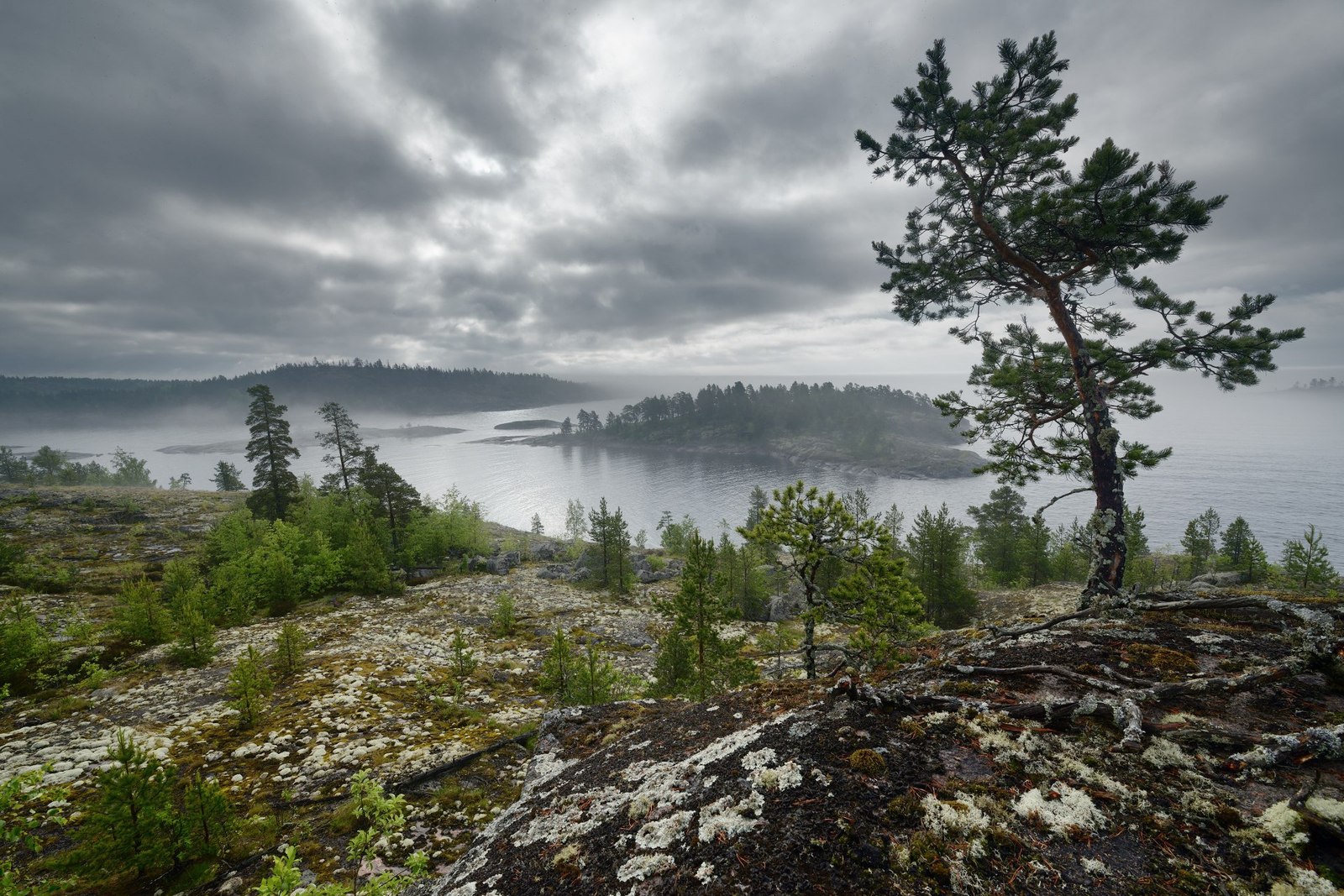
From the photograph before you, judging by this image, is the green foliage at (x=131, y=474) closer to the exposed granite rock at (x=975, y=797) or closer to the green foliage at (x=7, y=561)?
the green foliage at (x=7, y=561)

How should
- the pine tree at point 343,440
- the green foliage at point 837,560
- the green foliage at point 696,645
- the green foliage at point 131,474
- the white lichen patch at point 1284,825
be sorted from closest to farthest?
the white lichen patch at point 1284,825 → the green foliage at point 837,560 → the green foliage at point 696,645 → the pine tree at point 343,440 → the green foliage at point 131,474

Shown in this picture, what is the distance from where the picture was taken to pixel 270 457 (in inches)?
1409

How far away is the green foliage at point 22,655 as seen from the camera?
1395cm

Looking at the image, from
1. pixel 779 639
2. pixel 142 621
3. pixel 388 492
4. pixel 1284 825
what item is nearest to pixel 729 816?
pixel 1284 825

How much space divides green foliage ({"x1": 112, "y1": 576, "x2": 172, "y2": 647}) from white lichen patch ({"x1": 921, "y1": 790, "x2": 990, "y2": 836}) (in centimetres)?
2648

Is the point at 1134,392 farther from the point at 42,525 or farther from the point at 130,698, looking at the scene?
the point at 42,525

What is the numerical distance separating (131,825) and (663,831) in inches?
328

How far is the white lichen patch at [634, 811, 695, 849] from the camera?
12.8 feet

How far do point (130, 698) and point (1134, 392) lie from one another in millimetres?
28102

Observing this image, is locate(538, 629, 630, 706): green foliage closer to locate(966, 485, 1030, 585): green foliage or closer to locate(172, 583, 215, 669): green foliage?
locate(172, 583, 215, 669): green foliage

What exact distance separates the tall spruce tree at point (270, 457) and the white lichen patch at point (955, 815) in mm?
43407

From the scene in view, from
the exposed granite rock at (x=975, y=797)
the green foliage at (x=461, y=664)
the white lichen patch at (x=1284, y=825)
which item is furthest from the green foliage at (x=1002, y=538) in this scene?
the white lichen patch at (x=1284, y=825)

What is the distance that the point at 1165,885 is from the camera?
9.18 feet

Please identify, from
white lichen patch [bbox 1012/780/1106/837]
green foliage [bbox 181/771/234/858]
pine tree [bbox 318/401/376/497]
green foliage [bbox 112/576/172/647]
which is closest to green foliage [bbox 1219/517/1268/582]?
white lichen patch [bbox 1012/780/1106/837]
